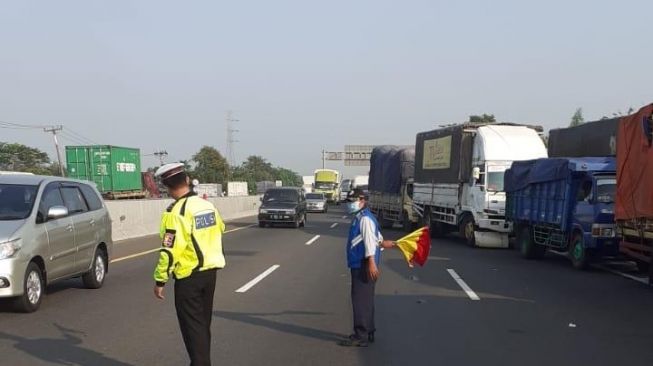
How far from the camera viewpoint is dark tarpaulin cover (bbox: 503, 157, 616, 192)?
1517 cm

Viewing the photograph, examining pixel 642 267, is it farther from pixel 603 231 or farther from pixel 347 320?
pixel 347 320

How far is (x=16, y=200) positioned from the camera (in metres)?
9.36

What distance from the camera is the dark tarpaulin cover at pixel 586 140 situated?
72.9 ft

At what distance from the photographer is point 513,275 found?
1380 cm

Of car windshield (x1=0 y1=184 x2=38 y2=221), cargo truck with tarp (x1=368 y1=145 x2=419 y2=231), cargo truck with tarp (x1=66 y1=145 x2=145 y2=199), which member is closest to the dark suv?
cargo truck with tarp (x1=368 y1=145 x2=419 y2=231)

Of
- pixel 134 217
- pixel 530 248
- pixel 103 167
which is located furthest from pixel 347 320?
pixel 103 167

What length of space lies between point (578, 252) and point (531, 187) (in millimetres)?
3112

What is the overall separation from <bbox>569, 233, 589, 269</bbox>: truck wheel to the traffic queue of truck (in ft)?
0.08

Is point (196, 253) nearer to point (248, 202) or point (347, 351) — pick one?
point (347, 351)

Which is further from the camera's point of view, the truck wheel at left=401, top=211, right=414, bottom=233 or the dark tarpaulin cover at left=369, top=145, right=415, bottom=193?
the dark tarpaulin cover at left=369, top=145, right=415, bottom=193

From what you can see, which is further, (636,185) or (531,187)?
(531,187)

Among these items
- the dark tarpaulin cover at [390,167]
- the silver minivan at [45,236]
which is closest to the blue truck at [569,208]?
the silver minivan at [45,236]

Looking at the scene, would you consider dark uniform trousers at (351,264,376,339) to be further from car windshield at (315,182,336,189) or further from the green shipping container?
car windshield at (315,182,336,189)

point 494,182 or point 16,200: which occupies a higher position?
point 16,200
